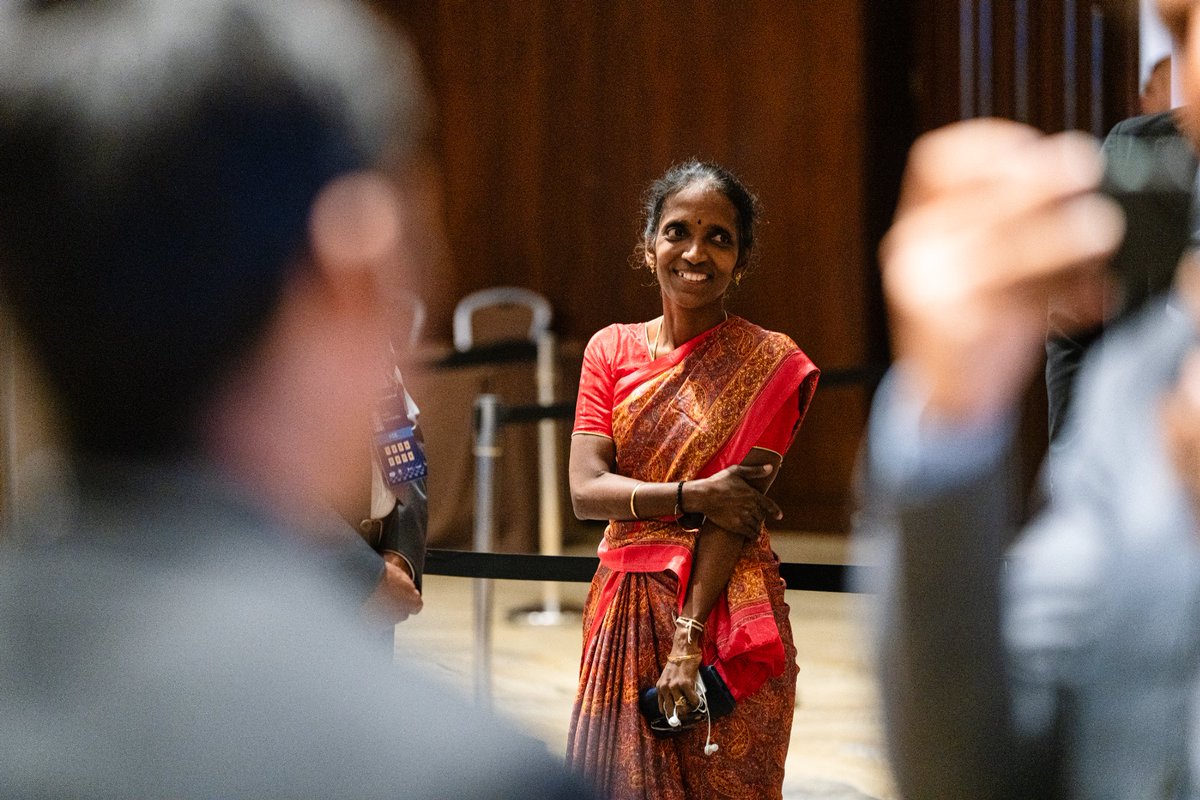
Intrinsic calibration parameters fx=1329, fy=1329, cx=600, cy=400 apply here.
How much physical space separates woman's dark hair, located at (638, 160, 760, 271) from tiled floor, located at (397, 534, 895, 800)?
1.02 metres

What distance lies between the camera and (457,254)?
8016 mm

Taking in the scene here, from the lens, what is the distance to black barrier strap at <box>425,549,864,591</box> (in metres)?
2.57

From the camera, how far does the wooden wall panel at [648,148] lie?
6750 mm

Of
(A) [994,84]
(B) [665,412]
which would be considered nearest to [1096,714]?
(B) [665,412]

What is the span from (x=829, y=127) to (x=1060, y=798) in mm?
6109

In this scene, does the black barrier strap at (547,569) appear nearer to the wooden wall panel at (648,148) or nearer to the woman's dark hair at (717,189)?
the woman's dark hair at (717,189)

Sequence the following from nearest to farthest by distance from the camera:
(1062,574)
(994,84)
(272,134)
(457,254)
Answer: (272,134), (1062,574), (994,84), (457,254)

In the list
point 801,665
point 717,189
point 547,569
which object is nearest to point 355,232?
point 717,189

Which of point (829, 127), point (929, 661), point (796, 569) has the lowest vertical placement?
point (796, 569)

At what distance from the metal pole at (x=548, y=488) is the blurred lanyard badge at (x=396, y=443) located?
12.6 ft

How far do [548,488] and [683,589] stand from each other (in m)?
3.71

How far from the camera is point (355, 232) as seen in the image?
2.61 feet

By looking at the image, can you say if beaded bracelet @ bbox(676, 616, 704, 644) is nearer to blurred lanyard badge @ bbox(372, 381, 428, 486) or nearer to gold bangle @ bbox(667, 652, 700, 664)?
gold bangle @ bbox(667, 652, 700, 664)

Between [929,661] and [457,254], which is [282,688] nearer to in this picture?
[929,661]
